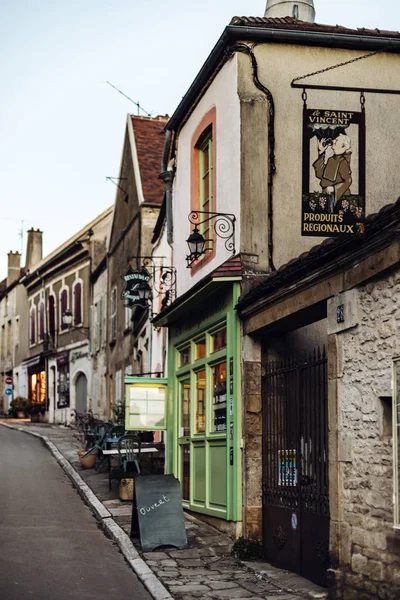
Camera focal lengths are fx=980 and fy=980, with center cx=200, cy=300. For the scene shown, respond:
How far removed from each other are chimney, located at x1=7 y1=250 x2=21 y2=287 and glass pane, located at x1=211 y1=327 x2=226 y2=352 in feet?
130

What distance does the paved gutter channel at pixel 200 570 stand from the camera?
8.91 meters

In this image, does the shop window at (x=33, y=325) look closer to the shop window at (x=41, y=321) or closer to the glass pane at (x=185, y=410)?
the shop window at (x=41, y=321)

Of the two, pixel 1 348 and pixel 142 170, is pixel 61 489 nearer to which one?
pixel 142 170

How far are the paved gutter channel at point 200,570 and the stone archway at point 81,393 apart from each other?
22.2 metres

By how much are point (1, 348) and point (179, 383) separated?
39.7 metres

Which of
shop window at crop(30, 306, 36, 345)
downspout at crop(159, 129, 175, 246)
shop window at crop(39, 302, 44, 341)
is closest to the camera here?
downspout at crop(159, 129, 175, 246)

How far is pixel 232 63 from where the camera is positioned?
12.5 metres

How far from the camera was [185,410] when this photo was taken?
1488 cm

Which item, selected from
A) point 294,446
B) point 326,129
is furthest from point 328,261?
point 326,129

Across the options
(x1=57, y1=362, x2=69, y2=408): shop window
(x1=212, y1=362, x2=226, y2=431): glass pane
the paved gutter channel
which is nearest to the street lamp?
(x1=212, y1=362, x2=226, y2=431): glass pane

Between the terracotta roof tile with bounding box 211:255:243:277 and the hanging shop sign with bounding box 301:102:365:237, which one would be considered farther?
the hanging shop sign with bounding box 301:102:365:237

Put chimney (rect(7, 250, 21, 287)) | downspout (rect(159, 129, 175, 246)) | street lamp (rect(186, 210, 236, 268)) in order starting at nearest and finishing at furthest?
street lamp (rect(186, 210, 236, 268)) → downspout (rect(159, 129, 175, 246)) → chimney (rect(7, 250, 21, 287))

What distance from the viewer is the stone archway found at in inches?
1438

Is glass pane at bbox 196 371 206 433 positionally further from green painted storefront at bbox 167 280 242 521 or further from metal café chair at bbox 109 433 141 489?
metal café chair at bbox 109 433 141 489
